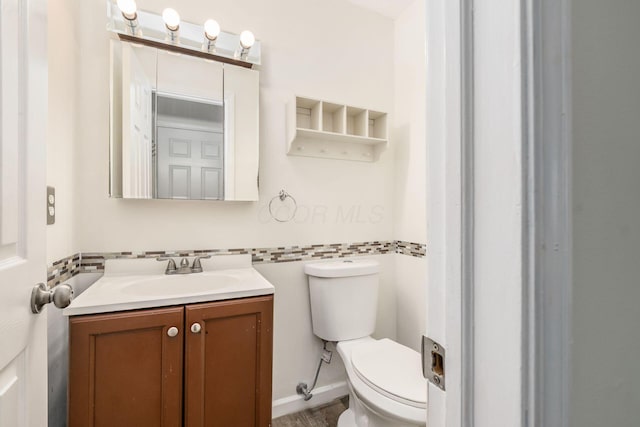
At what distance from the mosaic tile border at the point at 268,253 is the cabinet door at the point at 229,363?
427 mm

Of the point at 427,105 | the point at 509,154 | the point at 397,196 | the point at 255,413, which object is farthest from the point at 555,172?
the point at 397,196

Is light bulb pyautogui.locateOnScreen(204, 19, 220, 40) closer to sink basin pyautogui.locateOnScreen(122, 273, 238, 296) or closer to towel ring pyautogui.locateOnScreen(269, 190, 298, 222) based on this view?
towel ring pyautogui.locateOnScreen(269, 190, 298, 222)

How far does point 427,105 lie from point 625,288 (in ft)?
1.02

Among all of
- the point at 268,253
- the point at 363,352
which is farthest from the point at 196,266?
the point at 363,352

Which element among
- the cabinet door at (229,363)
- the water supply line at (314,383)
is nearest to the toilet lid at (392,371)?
the water supply line at (314,383)

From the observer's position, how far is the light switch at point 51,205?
3.28ft

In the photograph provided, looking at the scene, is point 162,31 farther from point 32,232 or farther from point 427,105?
point 427,105

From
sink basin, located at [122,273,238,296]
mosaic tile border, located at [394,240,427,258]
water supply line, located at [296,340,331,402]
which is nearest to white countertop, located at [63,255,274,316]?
sink basin, located at [122,273,238,296]

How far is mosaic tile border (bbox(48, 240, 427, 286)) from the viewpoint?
1.16 m

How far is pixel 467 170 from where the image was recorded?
33cm

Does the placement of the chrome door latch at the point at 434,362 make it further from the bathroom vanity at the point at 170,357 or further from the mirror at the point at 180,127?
the mirror at the point at 180,127

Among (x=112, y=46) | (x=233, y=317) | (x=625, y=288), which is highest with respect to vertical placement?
(x=112, y=46)

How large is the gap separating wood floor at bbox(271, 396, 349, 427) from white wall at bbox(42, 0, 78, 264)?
129 centimetres

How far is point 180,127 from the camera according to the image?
140 centimetres
